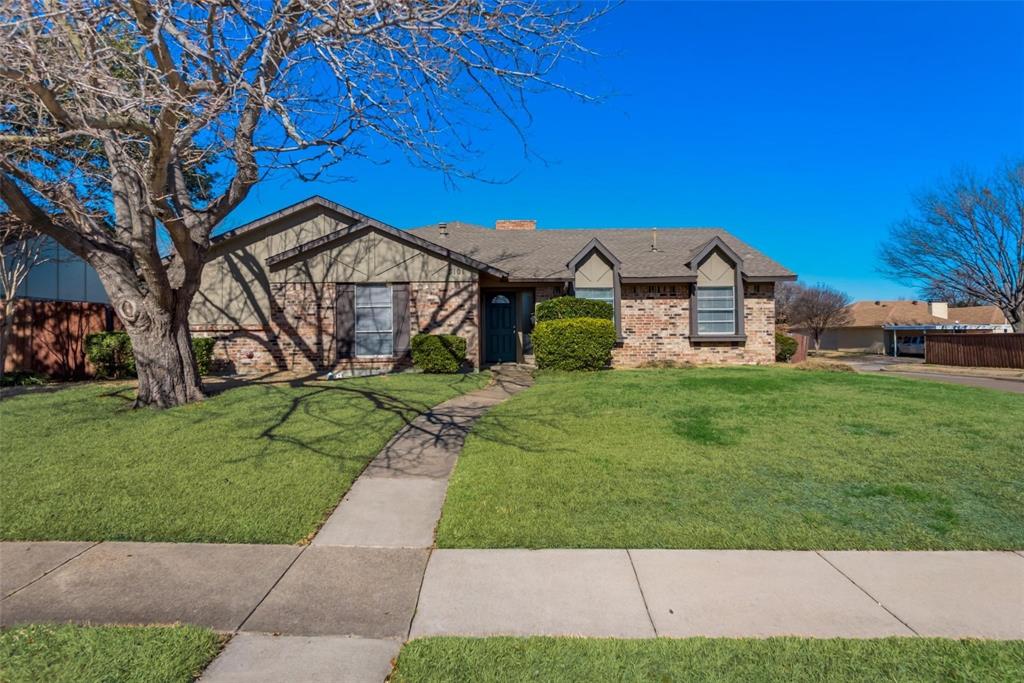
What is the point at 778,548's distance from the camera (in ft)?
14.1

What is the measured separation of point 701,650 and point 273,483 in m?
4.43

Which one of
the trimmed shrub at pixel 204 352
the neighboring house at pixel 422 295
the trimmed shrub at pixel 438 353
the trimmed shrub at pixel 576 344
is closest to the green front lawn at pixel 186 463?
the trimmed shrub at pixel 438 353

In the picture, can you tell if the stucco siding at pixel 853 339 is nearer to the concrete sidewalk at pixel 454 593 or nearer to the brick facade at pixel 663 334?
the brick facade at pixel 663 334

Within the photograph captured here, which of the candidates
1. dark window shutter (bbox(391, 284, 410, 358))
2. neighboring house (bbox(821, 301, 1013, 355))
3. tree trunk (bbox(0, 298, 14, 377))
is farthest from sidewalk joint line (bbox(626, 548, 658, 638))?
neighboring house (bbox(821, 301, 1013, 355))

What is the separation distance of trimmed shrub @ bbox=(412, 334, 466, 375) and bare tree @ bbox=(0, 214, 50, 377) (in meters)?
8.45

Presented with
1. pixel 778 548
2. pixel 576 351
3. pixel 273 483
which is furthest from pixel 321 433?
pixel 576 351

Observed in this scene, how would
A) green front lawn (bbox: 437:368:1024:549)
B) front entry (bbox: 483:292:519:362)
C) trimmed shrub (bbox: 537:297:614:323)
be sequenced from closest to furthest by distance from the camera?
green front lawn (bbox: 437:368:1024:549) < trimmed shrub (bbox: 537:297:614:323) < front entry (bbox: 483:292:519:362)

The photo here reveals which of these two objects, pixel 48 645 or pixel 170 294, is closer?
pixel 48 645

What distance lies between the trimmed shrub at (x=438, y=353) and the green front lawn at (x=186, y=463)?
3556mm

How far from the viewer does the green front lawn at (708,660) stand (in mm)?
2705

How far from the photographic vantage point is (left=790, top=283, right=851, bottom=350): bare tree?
50062 mm

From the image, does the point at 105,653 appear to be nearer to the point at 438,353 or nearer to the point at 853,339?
the point at 438,353

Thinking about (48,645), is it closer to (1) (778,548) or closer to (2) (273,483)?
(2) (273,483)

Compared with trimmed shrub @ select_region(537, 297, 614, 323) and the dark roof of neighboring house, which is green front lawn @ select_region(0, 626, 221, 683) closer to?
trimmed shrub @ select_region(537, 297, 614, 323)
